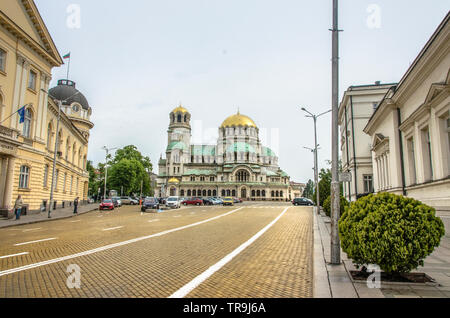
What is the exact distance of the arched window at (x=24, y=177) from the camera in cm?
2447

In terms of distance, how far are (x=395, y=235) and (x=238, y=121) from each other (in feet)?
324

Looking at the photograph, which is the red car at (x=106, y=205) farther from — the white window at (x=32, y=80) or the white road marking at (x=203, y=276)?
the white road marking at (x=203, y=276)

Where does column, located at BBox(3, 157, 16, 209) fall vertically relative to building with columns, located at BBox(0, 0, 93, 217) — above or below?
below

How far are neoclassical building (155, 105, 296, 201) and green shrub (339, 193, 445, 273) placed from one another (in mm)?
80659

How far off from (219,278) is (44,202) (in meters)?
28.5

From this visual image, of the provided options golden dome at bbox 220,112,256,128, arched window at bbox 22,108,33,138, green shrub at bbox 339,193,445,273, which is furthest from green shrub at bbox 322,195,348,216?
golden dome at bbox 220,112,256,128

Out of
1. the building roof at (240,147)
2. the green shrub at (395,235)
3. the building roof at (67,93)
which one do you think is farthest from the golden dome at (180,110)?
the green shrub at (395,235)

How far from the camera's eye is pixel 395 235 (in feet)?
19.5

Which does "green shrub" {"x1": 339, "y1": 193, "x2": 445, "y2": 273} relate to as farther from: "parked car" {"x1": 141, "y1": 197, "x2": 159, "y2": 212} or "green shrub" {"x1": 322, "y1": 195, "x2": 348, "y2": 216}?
"parked car" {"x1": 141, "y1": 197, "x2": 159, "y2": 212}

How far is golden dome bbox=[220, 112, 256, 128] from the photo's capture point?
10338cm

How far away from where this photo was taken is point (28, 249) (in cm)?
1000

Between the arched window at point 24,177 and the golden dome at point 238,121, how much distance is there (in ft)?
267

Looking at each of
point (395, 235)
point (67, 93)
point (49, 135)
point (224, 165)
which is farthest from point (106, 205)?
point (224, 165)
